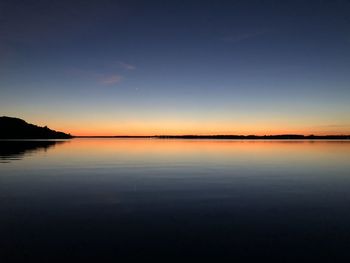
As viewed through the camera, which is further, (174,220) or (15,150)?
(15,150)

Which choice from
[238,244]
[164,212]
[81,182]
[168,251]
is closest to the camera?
[168,251]

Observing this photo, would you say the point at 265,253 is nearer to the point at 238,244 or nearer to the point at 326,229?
the point at 238,244

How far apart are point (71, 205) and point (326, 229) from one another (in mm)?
13965

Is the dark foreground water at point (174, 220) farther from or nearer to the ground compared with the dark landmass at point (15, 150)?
nearer to the ground

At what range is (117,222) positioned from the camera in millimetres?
14414

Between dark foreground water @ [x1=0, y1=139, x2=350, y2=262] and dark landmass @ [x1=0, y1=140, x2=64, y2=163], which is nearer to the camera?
dark foreground water @ [x1=0, y1=139, x2=350, y2=262]

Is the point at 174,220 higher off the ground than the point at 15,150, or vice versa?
the point at 15,150

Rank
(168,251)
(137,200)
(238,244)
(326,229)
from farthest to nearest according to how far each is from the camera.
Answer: (137,200)
(326,229)
(238,244)
(168,251)

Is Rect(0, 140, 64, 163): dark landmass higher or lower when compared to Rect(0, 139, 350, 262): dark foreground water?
higher

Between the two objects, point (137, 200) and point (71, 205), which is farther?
point (137, 200)

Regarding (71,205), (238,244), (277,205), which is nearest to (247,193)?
(277,205)

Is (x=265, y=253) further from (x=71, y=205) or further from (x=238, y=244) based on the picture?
(x=71, y=205)

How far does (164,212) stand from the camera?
16297 millimetres

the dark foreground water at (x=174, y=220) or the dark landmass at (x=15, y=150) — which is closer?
the dark foreground water at (x=174, y=220)
